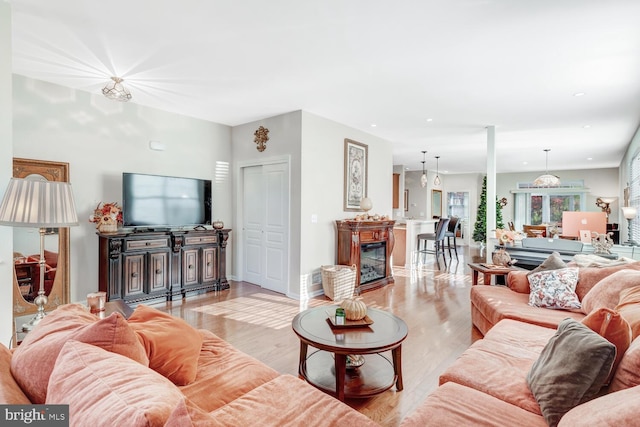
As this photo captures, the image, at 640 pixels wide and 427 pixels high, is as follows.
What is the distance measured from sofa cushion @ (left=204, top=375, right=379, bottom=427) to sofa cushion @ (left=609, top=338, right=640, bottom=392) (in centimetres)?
99

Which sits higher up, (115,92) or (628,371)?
(115,92)

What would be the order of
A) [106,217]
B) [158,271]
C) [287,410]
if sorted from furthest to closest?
[158,271], [106,217], [287,410]

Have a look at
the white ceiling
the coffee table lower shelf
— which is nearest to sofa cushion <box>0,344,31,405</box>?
the coffee table lower shelf

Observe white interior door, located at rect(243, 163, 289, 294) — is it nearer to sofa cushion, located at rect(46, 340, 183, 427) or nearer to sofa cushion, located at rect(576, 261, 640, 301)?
sofa cushion, located at rect(576, 261, 640, 301)

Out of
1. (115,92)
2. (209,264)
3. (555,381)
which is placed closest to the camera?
(555,381)

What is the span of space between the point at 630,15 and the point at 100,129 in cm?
522

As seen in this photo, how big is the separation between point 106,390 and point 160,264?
3.78 m

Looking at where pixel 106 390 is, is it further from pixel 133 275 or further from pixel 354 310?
pixel 133 275

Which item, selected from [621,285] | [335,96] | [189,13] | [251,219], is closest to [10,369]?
[189,13]

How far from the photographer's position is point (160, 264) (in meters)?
4.32

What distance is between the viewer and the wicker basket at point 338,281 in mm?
4605

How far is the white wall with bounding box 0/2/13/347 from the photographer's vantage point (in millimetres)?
2205

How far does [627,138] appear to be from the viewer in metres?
6.20

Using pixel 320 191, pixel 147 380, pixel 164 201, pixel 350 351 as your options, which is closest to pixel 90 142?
pixel 164 201
